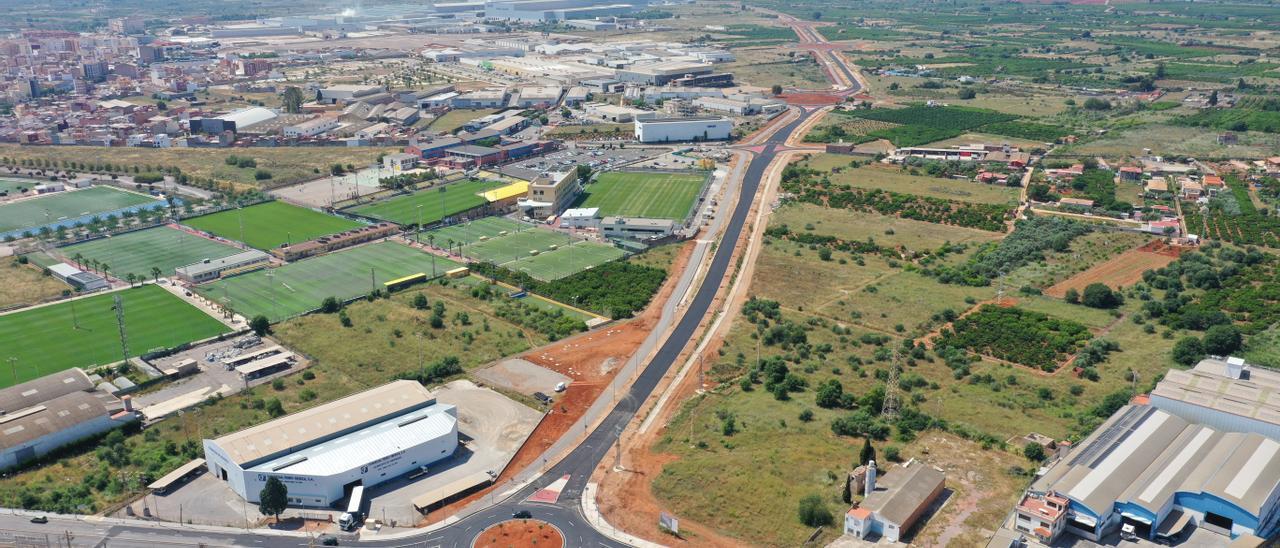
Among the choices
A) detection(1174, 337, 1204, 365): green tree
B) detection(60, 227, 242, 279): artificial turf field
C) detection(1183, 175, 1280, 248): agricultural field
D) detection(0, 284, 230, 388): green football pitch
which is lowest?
detection(0, 284, 230, 388): green football pitch

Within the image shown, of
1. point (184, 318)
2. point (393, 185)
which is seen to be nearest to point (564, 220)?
point (393, 185)

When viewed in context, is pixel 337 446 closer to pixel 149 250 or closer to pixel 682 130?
pixel 149 250

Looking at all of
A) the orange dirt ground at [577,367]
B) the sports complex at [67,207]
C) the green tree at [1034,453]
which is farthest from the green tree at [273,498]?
the sports complex at [67,207]

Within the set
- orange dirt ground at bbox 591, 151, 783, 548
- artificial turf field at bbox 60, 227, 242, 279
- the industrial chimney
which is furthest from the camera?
artificial turf field at bbox 60, 227, 242, 279

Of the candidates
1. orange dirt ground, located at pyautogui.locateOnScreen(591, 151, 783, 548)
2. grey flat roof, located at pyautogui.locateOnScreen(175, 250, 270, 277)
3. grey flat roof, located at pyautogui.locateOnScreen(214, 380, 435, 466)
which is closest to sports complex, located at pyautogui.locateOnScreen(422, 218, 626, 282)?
grey flat roof, located at pyautogui.locateOnScreen(175, 250, 270, 277)

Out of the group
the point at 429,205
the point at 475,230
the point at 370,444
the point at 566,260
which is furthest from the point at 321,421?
the point at 429,205

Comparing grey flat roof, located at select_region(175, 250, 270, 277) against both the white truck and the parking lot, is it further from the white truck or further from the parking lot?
the white truck
